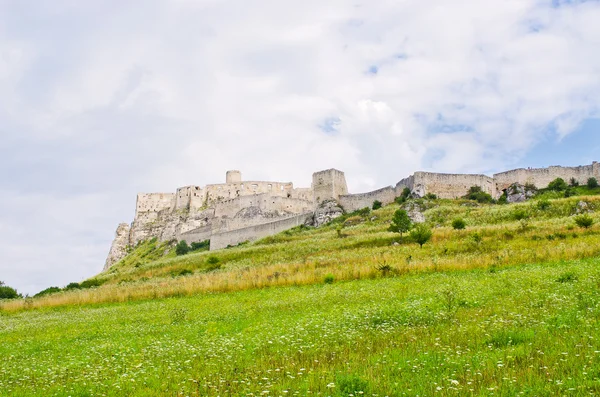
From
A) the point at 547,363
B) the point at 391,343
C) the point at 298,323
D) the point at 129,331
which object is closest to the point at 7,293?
the point at 129,331

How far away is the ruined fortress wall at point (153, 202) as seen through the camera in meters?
115

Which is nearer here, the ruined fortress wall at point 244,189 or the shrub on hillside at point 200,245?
the shrub on hillside at point 200,245

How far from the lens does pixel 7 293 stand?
133 feet

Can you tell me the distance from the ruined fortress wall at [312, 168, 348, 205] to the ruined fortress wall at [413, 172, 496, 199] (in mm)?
15882

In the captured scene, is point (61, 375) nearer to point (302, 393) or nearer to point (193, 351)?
point (193, 351)

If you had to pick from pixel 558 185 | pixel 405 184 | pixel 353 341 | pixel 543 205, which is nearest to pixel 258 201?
pixel 405 184

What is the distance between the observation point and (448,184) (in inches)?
2766

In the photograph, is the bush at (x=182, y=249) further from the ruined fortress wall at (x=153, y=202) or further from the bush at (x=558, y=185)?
the bush at (x=558, y=185)

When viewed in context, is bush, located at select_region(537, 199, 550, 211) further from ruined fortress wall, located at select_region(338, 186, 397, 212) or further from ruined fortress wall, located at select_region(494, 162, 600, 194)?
ruined fortress wall, located at select_region(338, 186, 397, 212)

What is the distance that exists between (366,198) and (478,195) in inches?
667

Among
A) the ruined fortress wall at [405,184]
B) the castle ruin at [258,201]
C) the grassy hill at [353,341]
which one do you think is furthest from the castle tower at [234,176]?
the grassy hill at [353,341]

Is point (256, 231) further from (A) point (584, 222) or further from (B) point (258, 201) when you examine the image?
(A) point (584, 222)

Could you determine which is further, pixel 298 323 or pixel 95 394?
pixel 298 323

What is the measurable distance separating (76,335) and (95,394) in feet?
25.5
